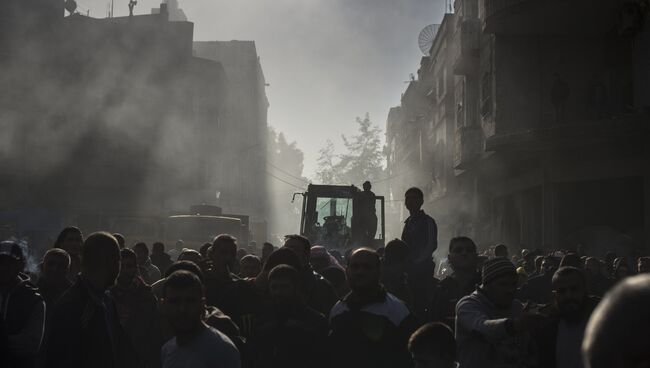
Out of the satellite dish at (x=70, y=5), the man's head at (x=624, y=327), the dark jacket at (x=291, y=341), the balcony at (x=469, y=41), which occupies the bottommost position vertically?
the dark jacket at (x=291, y=341)

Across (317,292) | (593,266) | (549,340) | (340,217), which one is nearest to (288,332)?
(317,292)

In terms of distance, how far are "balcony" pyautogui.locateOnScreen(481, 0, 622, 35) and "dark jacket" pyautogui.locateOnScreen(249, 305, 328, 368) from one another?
17956 millimetres

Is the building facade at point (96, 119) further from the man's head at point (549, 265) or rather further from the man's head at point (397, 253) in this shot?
the man's head at point (397, 253)

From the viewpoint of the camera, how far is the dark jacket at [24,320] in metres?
5.20

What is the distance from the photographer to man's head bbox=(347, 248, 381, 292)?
4.75 m

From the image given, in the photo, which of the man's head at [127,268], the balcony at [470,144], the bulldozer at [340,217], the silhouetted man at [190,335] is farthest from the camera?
the balcony at [470,144]

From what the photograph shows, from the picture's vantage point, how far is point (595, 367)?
1202 millimetres

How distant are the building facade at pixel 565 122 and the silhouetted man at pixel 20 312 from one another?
51.5ft

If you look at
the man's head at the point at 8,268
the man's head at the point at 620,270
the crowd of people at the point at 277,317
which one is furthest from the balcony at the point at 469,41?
the man's head at the point at 8,268

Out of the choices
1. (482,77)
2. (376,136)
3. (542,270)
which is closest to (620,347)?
(542,270)

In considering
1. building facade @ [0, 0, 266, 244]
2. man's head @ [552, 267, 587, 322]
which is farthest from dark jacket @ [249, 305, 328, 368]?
building facade @ [0, 0, 266, 244]

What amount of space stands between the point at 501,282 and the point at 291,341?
139 centimetres

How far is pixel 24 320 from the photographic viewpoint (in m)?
5.31

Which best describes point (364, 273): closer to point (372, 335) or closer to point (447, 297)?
point (372, 335)
